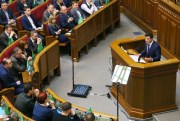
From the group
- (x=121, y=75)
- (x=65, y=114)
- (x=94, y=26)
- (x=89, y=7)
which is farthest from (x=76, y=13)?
(x=65, y=114)

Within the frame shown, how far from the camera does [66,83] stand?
9.48m

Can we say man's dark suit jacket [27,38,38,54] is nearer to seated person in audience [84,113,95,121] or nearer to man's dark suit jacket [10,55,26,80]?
man's dark suit jacket [10,55,26,80]

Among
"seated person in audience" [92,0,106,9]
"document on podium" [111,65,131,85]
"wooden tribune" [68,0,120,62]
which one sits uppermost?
"document on podium" [111,65,131,85]

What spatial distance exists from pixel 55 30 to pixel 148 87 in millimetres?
3457

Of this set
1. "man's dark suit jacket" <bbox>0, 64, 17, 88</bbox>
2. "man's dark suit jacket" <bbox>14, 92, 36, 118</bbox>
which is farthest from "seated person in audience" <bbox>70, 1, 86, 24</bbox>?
"man's dark suit jacket" <bbox>14, 92, 36, 118</bbox>

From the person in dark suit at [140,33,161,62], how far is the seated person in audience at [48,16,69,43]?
2.63 meters

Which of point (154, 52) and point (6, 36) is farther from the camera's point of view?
point (6, 36)

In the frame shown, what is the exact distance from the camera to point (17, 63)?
8781 mm

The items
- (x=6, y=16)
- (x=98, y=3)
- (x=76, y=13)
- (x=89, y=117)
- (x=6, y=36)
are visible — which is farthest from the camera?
(x=98, y=3)

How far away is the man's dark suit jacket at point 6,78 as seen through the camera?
8117mm

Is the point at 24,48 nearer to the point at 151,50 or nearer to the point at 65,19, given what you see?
the point at 65,19

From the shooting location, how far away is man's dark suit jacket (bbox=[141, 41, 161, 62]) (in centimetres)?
829

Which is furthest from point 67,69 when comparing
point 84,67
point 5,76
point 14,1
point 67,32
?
point 14,1

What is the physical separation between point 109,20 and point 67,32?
1.68 m
